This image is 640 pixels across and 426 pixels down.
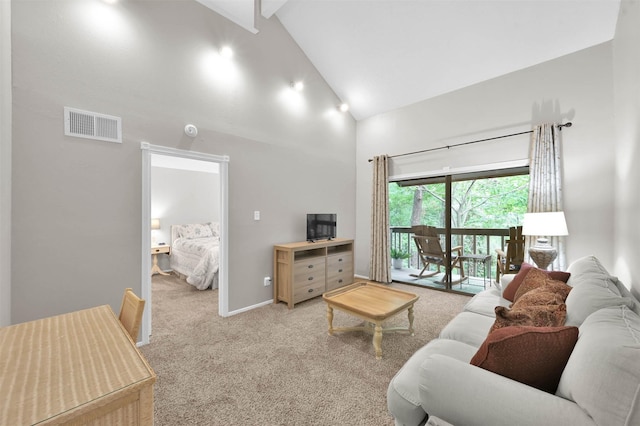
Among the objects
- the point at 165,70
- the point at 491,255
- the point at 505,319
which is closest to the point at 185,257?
the point at 165,70

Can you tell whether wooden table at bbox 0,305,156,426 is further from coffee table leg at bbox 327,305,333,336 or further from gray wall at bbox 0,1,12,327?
coffee table leg at bbox 327,305,333,336

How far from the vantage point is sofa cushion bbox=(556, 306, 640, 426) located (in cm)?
73

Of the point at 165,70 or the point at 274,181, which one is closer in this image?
the point at 165,70

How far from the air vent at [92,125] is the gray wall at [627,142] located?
4040 mm

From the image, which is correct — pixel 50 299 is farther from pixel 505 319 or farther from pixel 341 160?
pixel 341 160

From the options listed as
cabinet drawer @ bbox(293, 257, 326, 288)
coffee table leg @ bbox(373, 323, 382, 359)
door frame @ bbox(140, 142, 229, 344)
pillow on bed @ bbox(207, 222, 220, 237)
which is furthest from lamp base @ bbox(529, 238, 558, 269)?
pillow on bed @ bbox(207, 222, 220, 237)

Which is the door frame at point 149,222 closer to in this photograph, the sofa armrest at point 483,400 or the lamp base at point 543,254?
the sofa armrest at point 483,400

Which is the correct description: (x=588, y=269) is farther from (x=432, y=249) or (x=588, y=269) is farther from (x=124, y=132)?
(x=124, y=132)

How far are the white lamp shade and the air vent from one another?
13.6 feet

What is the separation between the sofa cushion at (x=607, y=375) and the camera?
0.73m

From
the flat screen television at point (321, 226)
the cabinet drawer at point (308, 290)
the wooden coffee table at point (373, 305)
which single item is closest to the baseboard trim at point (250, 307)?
the cabinet drawer at point (308, 290)

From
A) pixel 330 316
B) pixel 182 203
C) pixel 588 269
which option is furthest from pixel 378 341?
pixel 182 203

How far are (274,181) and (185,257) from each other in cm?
244

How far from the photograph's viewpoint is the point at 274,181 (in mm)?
3686
